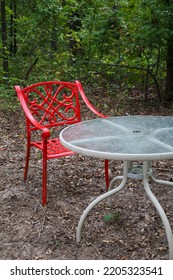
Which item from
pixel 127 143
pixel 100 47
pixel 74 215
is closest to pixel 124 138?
pixel 127 143

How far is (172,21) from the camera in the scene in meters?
4.82

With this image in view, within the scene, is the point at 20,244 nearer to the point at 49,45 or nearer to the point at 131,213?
the point at 131,213

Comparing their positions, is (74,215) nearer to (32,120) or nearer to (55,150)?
(55,150)

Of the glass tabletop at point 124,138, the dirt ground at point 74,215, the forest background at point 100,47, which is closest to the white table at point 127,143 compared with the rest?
the glass tabletop at point 124,138

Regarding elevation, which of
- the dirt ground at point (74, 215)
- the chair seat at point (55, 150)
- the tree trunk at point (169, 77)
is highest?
the tree trunk at point (169, 77)

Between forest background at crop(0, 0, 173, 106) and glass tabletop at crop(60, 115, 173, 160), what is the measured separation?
2.46 m

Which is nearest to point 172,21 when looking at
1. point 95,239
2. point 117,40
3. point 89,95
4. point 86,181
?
point 117,40

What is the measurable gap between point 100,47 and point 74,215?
344 centimetres

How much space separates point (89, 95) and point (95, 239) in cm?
411

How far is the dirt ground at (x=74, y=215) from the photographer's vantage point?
236 cm

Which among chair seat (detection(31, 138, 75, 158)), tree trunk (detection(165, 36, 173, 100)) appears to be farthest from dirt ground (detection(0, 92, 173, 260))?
tree trunk (detection(165, 36, 173, 100))

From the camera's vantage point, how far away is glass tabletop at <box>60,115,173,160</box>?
6.58 feet

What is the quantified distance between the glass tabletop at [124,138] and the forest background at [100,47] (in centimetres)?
246

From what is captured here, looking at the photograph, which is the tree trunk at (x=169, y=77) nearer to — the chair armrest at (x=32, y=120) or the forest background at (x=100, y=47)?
the forest background at (x=100, y=47)
